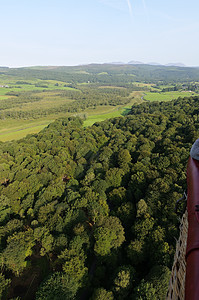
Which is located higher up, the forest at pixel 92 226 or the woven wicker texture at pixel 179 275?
the woven wicker texture at pixel 179 275

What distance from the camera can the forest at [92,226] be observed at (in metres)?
18.3

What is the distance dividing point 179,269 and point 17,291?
27.3 m

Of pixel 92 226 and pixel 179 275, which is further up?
pixel 179 275

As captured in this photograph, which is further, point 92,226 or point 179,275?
point 92,226

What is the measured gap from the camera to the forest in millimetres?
18266

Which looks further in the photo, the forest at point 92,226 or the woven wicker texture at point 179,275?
the forest at point 92,226

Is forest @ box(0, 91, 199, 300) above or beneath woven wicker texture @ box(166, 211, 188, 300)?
beneath

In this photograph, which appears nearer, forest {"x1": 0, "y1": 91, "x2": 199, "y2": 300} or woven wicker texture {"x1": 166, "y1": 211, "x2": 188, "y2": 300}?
woven wicker texture {"x1": 166, "y1": 211, "x2": 188, "y2": 300}

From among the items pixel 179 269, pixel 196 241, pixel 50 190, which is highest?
pixel 196 241

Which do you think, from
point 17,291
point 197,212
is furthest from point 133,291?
point 197,212

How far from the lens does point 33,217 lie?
29297mm

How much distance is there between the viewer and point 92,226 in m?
28.6

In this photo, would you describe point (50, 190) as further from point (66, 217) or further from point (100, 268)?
point (100, 268)

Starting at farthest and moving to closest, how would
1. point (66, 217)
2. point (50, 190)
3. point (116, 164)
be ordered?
point (116, 164) < point (50, 190) < point (66, 217)
